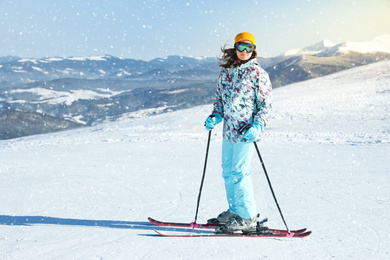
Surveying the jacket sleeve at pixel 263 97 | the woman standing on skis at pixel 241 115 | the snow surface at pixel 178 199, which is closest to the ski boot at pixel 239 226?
the woman standing on skis at pixel 241 115

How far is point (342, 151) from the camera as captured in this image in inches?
324

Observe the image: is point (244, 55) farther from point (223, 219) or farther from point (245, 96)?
point (223, 219)

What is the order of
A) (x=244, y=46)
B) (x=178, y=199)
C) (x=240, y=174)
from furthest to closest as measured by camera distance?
(x=178, y=199) → (x=240, y=174) → (x=244, y=46)

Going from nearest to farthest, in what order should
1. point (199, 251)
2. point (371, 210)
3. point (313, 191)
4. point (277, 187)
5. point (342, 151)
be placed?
point (199, 251)
point (371, 210)
point (313, 191)
point (277, 187)
point (342, 151)

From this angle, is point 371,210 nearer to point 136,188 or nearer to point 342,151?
point 136,188

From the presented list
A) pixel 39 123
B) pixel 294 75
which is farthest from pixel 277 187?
pixel 294 75

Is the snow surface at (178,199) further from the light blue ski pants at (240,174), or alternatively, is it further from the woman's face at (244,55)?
the woman's face at (244,55)

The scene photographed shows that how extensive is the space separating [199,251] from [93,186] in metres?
3.25

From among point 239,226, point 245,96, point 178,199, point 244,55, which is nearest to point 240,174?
point 239,226

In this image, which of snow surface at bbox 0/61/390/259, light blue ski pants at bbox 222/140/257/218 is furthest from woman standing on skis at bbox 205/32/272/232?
snow surface at bbox 0/61/390/259

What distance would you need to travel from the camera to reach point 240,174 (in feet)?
10.4

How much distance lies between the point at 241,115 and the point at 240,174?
0.60 m

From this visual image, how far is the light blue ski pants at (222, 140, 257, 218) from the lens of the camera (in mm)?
3162

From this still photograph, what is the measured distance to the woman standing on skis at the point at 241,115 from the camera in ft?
10.0
